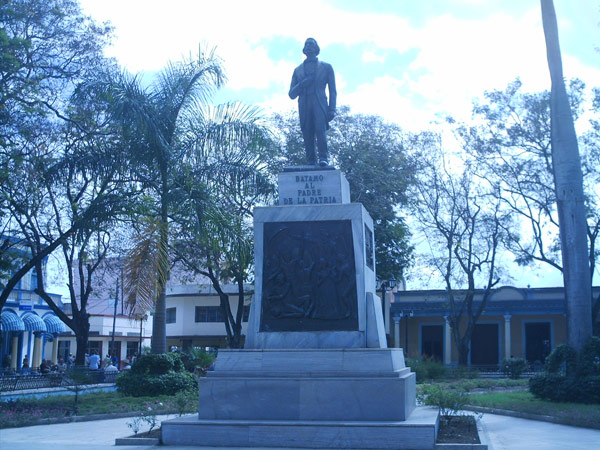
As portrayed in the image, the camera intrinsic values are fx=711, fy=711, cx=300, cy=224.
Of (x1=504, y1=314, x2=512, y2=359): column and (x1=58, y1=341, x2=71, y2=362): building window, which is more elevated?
(x1=504, y1=314, x2=512, y2=359): column

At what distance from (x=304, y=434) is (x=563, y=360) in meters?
9.73

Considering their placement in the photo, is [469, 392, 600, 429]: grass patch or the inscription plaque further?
[469, 392, 600, 429]: grass patch

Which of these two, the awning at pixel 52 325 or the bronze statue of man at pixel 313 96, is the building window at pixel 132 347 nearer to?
the awning at pixel 52 325

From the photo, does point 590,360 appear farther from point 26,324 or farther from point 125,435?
point 26,324

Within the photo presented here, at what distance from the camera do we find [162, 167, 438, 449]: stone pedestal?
9.35 metres

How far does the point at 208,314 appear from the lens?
156ft

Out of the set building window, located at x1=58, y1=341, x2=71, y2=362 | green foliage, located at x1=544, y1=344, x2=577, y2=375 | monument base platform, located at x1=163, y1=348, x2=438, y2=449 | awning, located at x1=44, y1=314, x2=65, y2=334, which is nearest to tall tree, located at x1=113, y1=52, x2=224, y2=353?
monument base platform, located at x1=163, y1=348, x2=438, y2=449

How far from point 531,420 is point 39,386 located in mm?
13239

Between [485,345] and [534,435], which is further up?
[485,345]

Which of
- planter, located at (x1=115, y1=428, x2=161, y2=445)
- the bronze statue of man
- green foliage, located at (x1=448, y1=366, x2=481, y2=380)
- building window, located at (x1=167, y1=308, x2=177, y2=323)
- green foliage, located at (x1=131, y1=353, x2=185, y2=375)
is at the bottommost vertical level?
planter, located at (x1=115, y1=428, x2=161, y2=445)

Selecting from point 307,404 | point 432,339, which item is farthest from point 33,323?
point 307,404

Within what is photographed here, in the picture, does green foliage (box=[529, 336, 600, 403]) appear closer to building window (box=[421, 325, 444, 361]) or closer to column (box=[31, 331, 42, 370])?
building window (box=[421, 325, 444, 361])

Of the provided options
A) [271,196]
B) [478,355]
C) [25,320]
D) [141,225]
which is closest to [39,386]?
[141,225]

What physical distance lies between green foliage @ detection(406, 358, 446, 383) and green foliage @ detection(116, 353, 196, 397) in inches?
396
